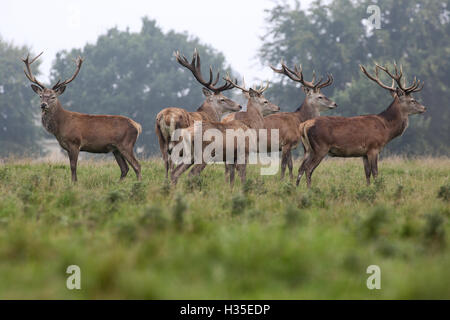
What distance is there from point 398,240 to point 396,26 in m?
26.9

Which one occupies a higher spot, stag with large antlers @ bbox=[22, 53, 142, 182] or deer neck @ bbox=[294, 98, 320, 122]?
deer neck @ bbox=[294, 98, 320, 122]

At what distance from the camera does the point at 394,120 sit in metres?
10.5

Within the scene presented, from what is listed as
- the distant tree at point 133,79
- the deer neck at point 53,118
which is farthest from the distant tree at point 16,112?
the deer neck at point 53,118

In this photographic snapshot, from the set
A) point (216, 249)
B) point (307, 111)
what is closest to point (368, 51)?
point (307, 111)

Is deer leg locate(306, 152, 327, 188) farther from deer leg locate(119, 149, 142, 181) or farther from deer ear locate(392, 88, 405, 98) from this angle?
deer leg locate(119, 149, 142, 181)

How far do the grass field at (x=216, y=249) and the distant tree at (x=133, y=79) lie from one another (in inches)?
986

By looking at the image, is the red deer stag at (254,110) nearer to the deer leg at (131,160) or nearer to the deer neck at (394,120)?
the deer leg at (131,160)

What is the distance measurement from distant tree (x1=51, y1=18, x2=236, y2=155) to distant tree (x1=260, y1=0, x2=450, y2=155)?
6694 mm

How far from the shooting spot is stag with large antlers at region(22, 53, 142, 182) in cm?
973

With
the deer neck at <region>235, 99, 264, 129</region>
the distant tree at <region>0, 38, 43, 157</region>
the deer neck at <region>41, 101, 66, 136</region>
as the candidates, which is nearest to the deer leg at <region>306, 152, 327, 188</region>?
the deer neck at <region>235, 99, 264, 129</region>

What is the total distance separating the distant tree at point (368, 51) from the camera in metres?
25.4

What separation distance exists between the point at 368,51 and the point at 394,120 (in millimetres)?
19932
